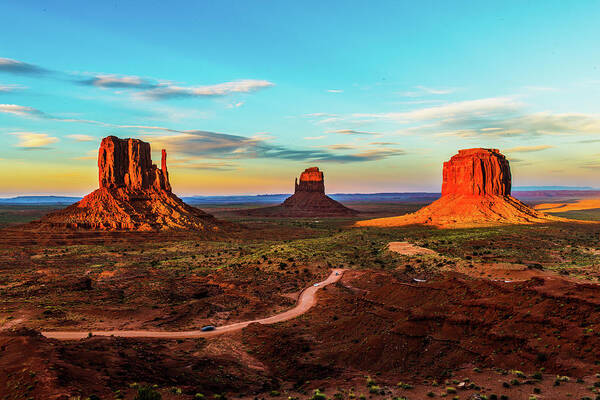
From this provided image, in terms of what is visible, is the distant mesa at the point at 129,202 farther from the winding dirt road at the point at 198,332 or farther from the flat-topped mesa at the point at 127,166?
the winding dirt road at the point at 198,332

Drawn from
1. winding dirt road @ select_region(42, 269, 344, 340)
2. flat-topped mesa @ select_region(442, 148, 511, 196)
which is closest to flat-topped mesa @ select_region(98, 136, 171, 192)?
winding dirt road @ select_region(42, 269, 344, 340)

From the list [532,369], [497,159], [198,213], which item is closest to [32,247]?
[198,213]

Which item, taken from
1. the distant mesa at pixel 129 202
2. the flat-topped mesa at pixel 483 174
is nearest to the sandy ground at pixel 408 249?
the distant mesa at pixel 129 202

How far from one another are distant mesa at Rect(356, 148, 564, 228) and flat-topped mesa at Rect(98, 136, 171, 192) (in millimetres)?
83060

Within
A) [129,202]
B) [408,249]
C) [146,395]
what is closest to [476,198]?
[408,249]

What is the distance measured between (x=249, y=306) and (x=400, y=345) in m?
19.3

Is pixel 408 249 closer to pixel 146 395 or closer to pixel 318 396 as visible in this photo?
pixel 318 396

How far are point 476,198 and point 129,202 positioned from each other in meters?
113

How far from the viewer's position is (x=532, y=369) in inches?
841

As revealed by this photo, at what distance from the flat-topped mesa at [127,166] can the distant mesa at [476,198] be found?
83060 mm

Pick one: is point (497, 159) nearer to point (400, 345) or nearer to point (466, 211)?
point (466, 211)

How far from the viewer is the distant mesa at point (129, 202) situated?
9900cm

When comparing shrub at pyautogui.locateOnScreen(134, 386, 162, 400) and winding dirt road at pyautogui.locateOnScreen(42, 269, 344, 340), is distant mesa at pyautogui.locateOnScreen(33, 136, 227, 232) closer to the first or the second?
winding dirt road at pyautogui.locateOnScreen(42, 269, 344, 340)

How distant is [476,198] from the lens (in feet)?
394
